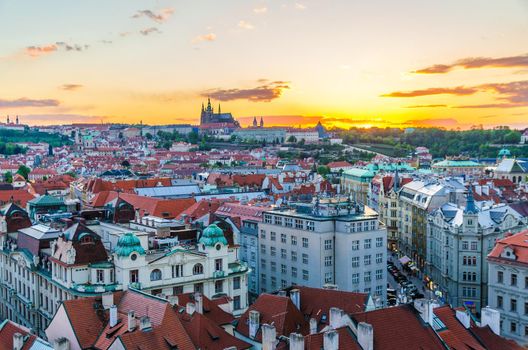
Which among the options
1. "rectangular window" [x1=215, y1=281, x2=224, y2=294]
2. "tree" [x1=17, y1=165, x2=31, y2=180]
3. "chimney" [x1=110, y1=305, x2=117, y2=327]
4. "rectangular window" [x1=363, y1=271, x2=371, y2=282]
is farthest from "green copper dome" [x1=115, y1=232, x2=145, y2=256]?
"tree" [x1=17, y1=165, x2=31, y2=180]

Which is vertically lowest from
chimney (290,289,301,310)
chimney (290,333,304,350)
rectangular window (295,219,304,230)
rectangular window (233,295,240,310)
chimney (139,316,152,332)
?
rectangular window (233,295,240,310)

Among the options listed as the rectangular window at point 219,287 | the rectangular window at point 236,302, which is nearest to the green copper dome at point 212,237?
the rectangular window at point 219,287

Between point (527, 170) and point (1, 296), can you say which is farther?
point (527, 170)

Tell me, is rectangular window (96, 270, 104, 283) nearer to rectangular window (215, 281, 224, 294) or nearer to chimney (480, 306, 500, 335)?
rectangular window (215, 281, 224, 294)

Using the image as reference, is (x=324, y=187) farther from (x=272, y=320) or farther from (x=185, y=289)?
(x=272, y=320)

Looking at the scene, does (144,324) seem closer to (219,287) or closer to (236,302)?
(219,287)

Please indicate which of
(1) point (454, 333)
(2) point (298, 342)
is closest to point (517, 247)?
(1) point (454, 333)

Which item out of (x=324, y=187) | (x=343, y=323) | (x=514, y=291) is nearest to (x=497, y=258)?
(x=514, y=291)
